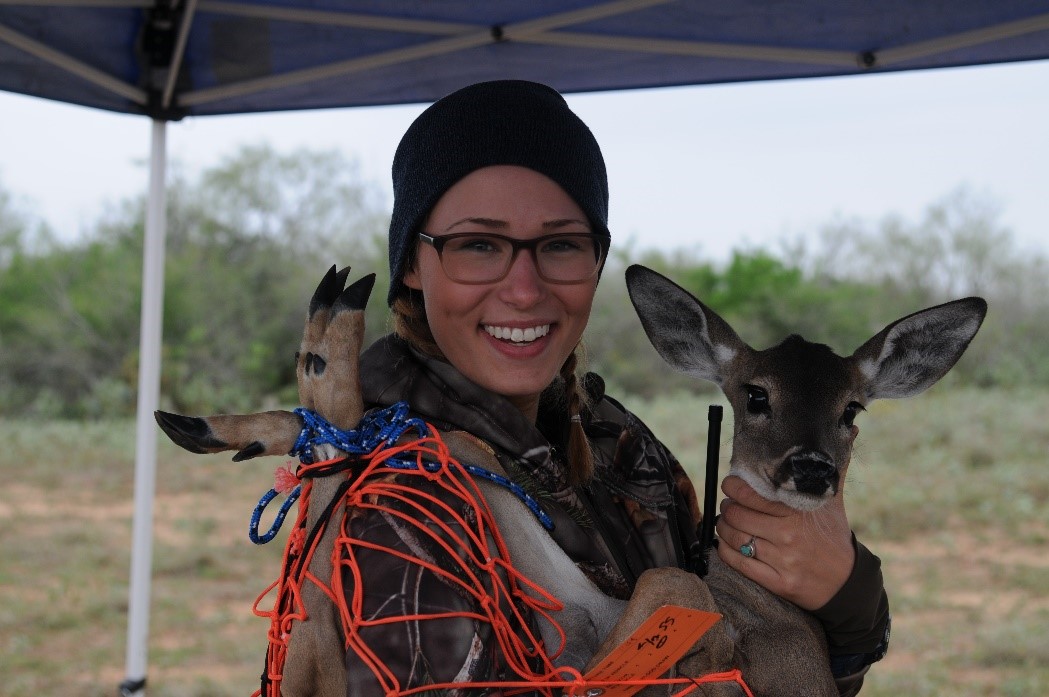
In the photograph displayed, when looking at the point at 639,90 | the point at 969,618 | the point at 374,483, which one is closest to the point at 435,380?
the point at 374,483

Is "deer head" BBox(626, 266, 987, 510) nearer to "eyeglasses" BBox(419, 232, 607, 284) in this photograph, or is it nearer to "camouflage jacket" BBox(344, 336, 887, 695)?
"camouflage jacket" BBox(344, 336, 887, 695)

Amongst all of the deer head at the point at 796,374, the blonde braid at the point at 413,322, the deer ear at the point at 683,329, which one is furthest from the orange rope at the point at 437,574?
the deer ear at the point at 683,329

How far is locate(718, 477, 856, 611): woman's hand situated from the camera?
2.28 meters

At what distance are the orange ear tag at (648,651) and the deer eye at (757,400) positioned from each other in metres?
0.83

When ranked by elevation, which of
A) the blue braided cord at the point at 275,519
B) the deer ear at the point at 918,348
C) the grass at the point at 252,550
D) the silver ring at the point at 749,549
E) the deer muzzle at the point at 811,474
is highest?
the deer ear at the point at 918,348

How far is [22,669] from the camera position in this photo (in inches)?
301

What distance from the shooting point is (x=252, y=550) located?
37.8 ft

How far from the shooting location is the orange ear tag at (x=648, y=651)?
1790 millimetres

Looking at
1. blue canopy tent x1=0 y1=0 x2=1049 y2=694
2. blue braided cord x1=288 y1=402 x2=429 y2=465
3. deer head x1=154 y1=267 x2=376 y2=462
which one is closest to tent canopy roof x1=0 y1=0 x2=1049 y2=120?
blue canopy tent x1=0 y1=0 x2=1049 y2=694

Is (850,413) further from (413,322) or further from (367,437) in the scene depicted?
(367,437)

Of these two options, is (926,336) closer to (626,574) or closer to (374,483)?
(626,574)

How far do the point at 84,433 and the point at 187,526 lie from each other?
4.66 meters

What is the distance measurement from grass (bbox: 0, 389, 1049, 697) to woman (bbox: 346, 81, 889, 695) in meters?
2.94

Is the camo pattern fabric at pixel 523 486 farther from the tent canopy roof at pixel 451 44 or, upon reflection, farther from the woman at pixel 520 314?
the tent canopy roof at pixel 451 44
